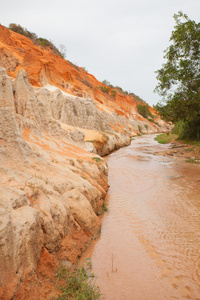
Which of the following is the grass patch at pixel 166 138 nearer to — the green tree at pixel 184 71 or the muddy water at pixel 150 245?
the green tree at pixel 184 71

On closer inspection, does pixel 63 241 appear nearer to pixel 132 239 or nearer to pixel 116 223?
pixel 132 239

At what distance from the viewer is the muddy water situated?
10.5 ft

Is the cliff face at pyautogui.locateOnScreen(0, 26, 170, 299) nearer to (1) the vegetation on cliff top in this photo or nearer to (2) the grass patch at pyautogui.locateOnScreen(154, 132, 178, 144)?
(2) the grass patch at pyautogui.locateOnScreen(154, 132, 178, 144)

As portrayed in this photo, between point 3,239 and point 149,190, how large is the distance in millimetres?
6639

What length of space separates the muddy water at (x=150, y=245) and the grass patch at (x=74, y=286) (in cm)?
33

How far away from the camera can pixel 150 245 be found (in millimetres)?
4309

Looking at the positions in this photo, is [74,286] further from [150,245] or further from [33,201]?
[150,245]

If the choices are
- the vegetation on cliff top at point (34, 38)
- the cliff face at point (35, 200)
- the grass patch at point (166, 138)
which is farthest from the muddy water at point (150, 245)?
the vegetation on cliff top at point (34, 38)

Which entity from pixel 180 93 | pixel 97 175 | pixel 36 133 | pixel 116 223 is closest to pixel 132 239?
pixel 116 223

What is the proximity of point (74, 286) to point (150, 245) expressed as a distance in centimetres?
207

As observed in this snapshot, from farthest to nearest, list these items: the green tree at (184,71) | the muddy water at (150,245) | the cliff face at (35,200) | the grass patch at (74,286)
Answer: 1. the green tree at (184,71)
2. the muddy water at (150,245)
3. the grass patch at (74,286)
4. the cliff face at (35,200)

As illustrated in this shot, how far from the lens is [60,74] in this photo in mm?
31484

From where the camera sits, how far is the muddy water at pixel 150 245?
3.19 m

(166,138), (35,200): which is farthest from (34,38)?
(35,200)
